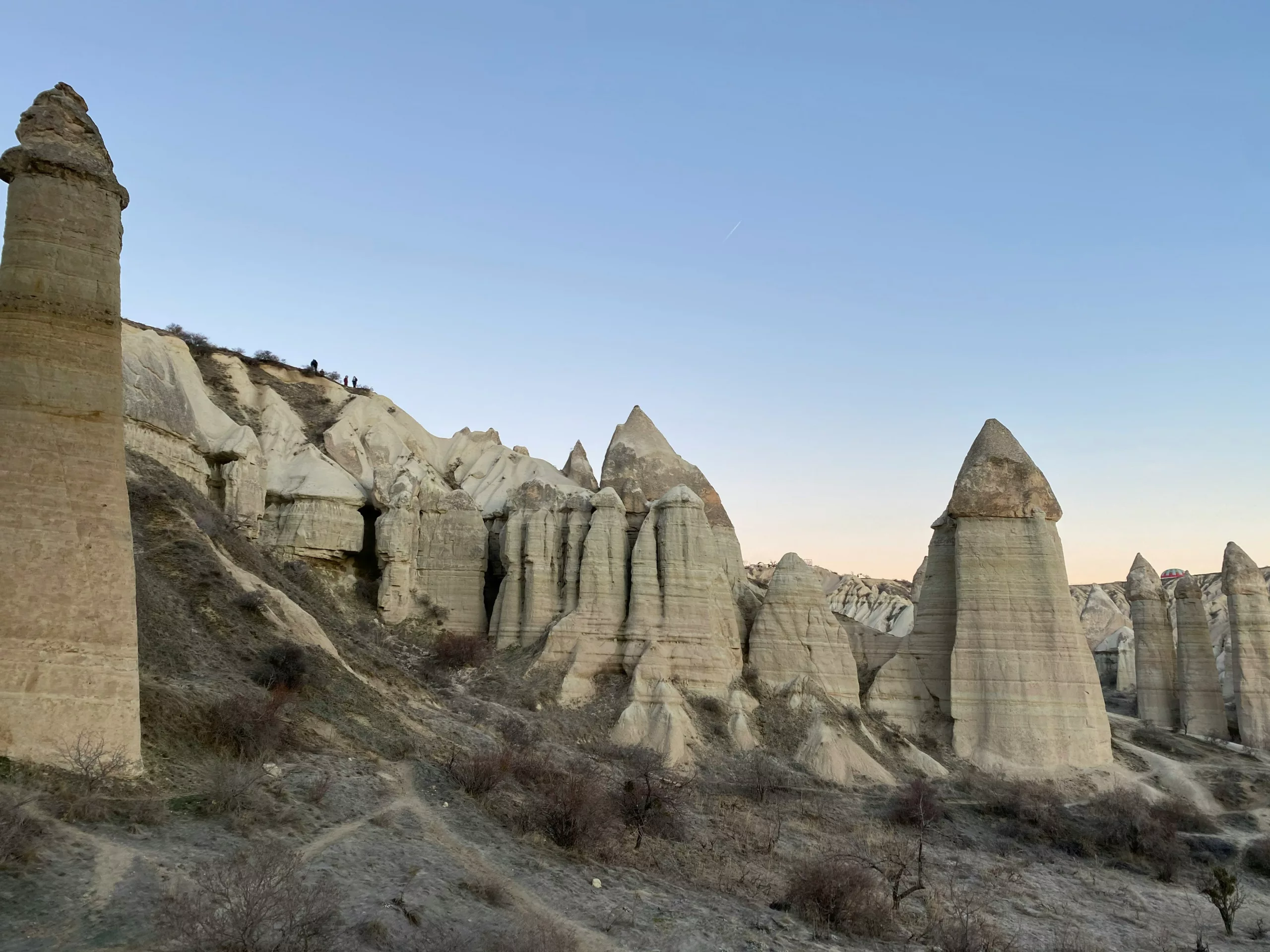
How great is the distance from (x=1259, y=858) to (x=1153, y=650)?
1986 centimetres

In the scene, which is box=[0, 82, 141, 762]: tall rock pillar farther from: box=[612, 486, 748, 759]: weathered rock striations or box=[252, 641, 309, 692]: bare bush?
box=[612, 486, 748, 759]: weathered rock striations

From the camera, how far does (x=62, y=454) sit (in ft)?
44.4

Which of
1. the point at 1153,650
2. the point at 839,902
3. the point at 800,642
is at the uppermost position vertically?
the point at 800,642

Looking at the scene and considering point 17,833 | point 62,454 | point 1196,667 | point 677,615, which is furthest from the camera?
point 1196,667

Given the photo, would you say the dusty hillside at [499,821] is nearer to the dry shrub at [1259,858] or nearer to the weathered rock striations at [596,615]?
the dry shrub at [1259,858]

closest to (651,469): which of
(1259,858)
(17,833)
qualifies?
(1259,858)

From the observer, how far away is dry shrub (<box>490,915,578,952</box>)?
11.4 meters

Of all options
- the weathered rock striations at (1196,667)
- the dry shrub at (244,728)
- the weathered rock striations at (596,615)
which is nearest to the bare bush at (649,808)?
the dry shrub at (244,728)

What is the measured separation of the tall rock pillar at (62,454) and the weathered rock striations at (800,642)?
22422 millimetres

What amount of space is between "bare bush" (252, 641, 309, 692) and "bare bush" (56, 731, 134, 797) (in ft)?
19.0

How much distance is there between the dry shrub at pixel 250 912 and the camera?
963cm

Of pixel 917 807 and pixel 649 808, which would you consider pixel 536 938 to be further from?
pixel 917 807

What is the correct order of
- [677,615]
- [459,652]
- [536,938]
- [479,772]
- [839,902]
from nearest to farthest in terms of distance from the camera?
1. [536,938]
2. [839,902]
3. [479,772]
4. [677,615]
5. [459,652]

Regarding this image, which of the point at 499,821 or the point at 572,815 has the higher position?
the point at 572,815
